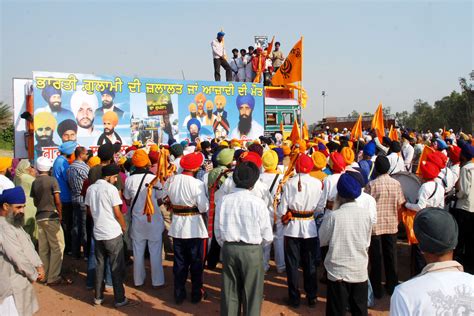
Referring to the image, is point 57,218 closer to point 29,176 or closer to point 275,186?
point 29,176

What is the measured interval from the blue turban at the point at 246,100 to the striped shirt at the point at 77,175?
846 centimetres

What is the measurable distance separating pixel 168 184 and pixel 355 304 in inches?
96.9

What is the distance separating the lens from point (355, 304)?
146 inches

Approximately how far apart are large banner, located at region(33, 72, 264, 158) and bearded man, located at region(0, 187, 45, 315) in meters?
7.85

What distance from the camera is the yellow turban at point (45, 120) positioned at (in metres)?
10.5

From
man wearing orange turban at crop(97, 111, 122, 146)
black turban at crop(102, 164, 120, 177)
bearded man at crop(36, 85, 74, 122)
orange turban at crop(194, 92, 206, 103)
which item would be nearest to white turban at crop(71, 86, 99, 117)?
bearded man at crop(36, 85, 74, 122)

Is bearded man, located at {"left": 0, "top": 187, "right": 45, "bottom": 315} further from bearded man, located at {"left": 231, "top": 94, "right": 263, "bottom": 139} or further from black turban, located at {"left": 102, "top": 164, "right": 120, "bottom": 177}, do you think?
bearded man, located at {"left": 231, "top": 94, "right": 263, "bottom": 139}

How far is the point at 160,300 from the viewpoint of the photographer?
5.16 m

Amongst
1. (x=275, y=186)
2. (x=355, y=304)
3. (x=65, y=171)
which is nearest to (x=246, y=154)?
(x=275, y=186)

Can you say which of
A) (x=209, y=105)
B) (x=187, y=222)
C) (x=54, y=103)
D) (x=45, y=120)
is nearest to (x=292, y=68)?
(x=209, y=105)

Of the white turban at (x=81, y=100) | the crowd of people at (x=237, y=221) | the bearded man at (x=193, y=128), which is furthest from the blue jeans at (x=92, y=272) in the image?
the bearded man at (x=193, y=128)

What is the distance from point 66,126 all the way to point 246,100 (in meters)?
5.92

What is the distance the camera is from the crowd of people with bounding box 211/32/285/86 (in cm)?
1508

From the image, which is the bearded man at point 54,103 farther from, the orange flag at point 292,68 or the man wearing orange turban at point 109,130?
the orange flag at point 292,68
